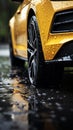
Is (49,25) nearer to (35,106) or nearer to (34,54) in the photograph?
(34,54)

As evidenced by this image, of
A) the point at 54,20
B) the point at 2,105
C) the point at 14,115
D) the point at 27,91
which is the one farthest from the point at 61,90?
the point at 14,115

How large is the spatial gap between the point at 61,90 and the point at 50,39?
77 centimetres

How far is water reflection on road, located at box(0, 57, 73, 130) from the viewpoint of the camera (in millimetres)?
4895

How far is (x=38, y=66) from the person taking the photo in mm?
7316

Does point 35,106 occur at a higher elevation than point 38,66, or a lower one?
lower

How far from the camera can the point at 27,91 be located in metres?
7.36

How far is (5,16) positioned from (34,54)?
34.2 metres

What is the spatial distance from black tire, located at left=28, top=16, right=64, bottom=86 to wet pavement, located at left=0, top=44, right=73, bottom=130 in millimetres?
123

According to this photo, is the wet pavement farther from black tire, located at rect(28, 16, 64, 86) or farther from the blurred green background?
the blurred green background

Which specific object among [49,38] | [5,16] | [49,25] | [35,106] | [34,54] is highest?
[49,25]

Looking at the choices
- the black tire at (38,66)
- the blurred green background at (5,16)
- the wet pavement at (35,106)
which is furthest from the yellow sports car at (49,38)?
the blurred green background at (5,16)

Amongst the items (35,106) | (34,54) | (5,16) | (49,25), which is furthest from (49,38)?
(5,16)

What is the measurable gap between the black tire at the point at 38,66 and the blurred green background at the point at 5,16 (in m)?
29.8

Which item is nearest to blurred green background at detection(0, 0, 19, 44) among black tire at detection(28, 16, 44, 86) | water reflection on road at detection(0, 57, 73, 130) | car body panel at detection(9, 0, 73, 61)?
black tire at detection(28, 16, 44, 86)
